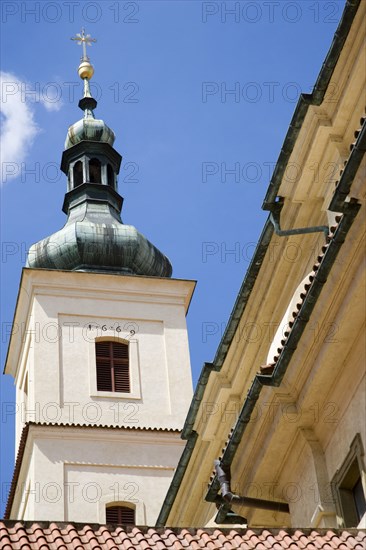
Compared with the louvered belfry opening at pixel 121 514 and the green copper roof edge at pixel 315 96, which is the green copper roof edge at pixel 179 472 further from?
the louvered belfry opening at pixel 121 514

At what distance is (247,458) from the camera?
618 inches

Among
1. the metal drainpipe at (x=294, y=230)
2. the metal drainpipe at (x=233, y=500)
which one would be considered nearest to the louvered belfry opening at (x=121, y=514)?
the metal drainpipe at (x=233, y=500)

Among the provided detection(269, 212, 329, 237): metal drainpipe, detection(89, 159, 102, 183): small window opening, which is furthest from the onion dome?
Answer: detection(269, 212, 329, 237): metal drainpipe

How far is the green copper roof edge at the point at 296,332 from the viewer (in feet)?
42.5

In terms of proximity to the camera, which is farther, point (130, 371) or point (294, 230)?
point (130, 371)

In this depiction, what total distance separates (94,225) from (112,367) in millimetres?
4193

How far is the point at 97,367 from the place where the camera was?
2892cm

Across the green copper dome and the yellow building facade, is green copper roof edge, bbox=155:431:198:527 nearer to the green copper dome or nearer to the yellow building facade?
the yellow building facade

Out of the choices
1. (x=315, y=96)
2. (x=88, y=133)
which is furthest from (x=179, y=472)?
(x=88, y=133)

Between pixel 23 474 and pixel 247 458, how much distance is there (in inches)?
499

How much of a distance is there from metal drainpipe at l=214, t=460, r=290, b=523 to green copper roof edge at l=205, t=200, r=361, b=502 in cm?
13

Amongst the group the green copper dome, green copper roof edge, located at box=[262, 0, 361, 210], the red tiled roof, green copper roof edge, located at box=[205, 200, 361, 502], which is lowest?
the red tiled roof

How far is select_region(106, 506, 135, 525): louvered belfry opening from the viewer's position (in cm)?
2641

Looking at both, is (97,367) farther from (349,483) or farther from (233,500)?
(349,483)
